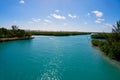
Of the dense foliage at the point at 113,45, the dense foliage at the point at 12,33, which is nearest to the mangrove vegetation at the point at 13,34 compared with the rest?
the dense foliage at the point at 12,33

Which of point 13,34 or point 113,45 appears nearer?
point 113,45

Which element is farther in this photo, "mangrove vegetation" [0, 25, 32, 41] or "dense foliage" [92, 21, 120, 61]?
"mangrove vegetation" [0, 25, 32, 41]

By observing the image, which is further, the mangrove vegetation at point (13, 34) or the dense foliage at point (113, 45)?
the mangrove vegetation at point (13, 34)

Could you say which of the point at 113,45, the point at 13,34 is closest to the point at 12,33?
the point at 13,34

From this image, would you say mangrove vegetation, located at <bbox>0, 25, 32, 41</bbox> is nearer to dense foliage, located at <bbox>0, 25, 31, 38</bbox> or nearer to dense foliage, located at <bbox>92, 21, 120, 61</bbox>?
dense foliage, located at <bbox>0, 25, 31, 38</bbox>

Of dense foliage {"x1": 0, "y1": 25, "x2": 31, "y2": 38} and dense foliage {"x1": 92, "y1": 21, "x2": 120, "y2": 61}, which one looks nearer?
dense foliage {"x1": 92, "y1": 21, "x2": 120, "y2": 61}

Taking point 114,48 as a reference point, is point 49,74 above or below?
below

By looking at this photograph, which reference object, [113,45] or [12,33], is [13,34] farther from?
[113,45]

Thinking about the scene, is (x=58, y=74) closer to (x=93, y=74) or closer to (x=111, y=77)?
(x=93, y=74)

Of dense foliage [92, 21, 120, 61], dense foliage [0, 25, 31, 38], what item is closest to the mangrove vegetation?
dense foliage [0, 25, 31, 38]

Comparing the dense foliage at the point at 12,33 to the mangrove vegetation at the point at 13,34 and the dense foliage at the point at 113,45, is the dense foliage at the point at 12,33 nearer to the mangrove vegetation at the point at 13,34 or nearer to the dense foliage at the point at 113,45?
the mangrove vegetation at the point at 13,34

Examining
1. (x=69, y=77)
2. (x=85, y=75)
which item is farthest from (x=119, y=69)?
(x=69, y=77)
